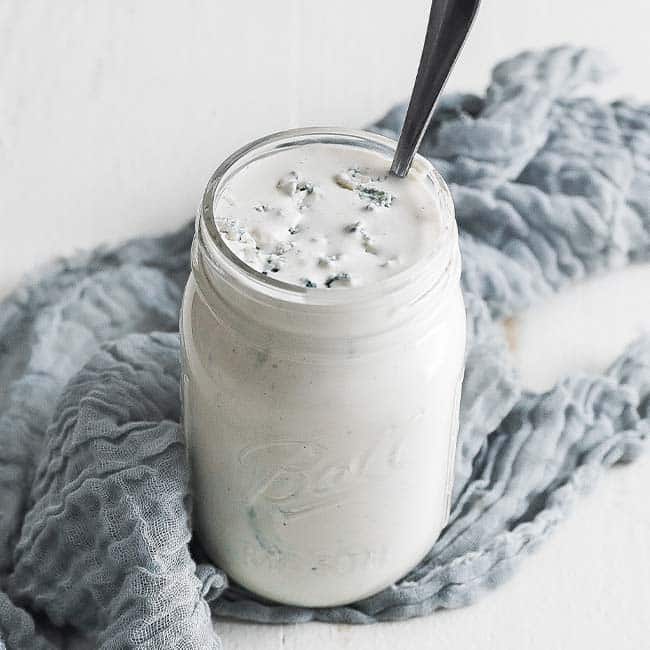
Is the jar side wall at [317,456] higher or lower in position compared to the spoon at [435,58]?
lower

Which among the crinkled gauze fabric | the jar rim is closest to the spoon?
the jar rim

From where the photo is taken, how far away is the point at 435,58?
79cm

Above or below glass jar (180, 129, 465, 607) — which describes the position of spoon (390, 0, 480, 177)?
above

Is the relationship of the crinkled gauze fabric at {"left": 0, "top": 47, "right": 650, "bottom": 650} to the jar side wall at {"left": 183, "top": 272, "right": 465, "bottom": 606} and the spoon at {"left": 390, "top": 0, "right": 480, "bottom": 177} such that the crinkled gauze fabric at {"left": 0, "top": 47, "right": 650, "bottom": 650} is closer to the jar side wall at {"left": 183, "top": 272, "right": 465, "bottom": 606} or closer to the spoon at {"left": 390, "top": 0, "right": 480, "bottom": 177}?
the jar side wall at {"left": 183, "top": 272, "right": 465, "bottom": 606}

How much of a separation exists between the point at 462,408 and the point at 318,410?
0.28 metres

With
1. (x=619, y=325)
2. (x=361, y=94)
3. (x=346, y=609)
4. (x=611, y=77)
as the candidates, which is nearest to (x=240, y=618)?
(x=346, y=609)

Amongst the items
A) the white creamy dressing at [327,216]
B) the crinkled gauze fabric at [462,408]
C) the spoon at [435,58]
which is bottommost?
the crinkled gauze fabric at [462,408]

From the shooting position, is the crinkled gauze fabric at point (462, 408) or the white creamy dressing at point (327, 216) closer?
the white creamy dressing at point (327, 216)

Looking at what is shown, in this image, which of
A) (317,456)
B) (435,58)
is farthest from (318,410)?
(435,58)

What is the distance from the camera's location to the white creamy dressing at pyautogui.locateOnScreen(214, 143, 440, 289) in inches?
31.5

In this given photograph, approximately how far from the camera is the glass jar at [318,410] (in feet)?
2.58

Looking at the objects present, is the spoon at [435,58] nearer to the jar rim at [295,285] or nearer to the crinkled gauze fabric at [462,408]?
the jar rim at [295,285]

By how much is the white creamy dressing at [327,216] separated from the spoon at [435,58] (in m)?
0.03

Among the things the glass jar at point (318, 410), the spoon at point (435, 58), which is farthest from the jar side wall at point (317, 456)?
the spoon at point (435, 58)
